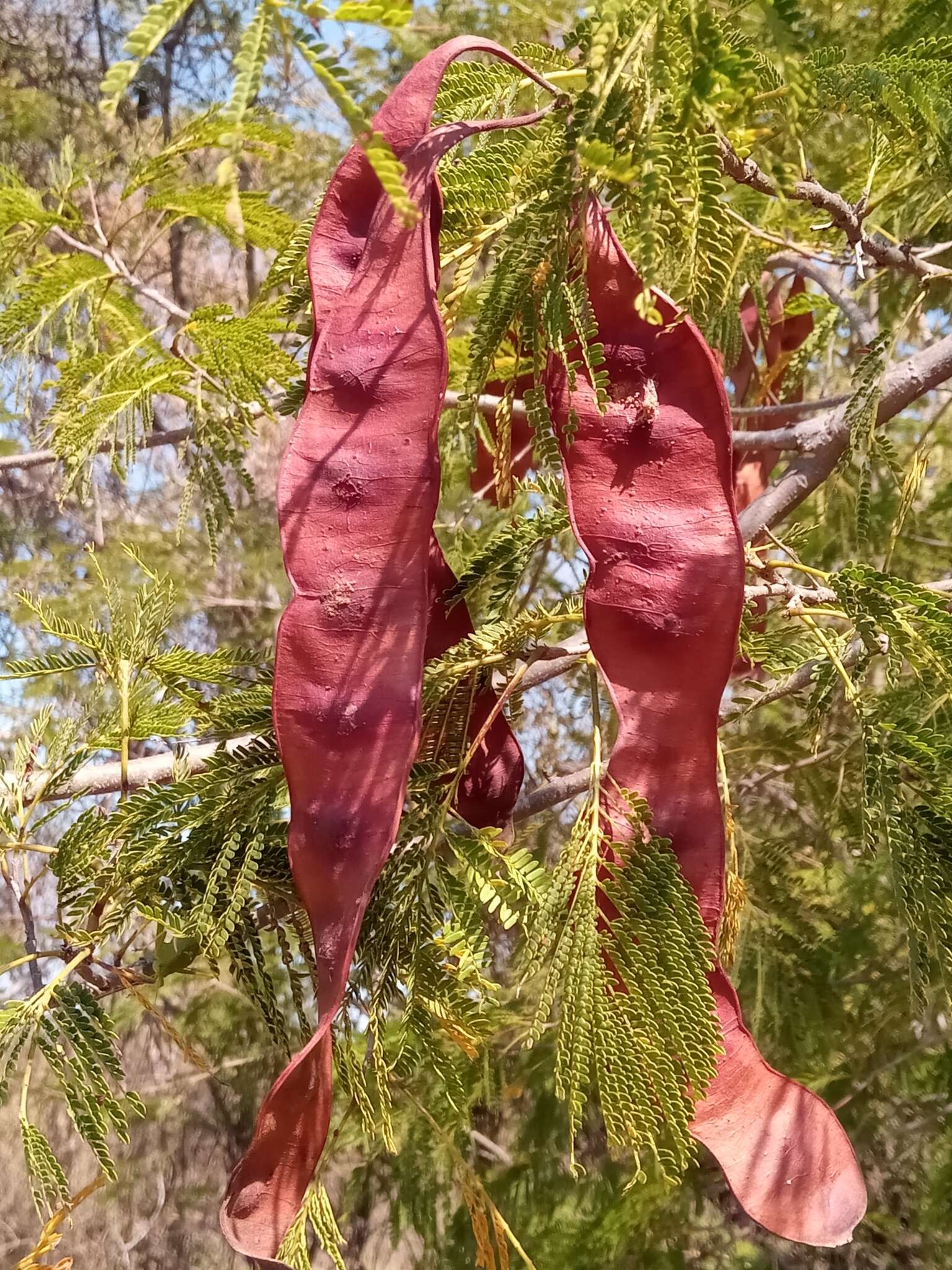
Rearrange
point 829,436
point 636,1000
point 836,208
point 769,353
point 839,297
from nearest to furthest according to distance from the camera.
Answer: point 636,1000 < point 836,208 < point 829,436 < point 839,297 < point 769,353

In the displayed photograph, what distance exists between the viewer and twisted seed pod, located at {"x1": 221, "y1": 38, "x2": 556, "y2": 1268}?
573 mm

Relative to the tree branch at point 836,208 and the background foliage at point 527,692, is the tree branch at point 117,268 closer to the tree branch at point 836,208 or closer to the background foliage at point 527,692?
the background foliage at point 527,692

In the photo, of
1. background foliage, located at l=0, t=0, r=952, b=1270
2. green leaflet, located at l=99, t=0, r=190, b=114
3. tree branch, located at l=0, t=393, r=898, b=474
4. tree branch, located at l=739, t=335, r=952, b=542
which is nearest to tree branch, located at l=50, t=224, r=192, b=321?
background foliage, located at l=0, t=0, r=952, b=1270

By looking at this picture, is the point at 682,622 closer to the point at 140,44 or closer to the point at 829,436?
the point at 140,44

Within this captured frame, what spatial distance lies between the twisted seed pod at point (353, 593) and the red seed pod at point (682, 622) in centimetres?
11

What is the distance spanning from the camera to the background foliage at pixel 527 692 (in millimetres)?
571

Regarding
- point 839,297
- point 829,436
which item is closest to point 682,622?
point 829,436

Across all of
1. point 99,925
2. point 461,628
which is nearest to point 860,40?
point 461,628

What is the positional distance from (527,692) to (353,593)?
0.99m

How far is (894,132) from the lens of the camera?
845mm

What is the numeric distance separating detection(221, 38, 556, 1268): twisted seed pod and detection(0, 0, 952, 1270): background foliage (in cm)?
7

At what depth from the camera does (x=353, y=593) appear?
0.59 metres

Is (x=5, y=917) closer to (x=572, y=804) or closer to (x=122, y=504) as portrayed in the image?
(x=122, y=504)

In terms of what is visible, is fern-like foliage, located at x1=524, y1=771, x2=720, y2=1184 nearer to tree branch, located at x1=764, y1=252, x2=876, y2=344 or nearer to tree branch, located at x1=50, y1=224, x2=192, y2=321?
tree branch, located at x1=764, y1=252, x2=876, y2=344
